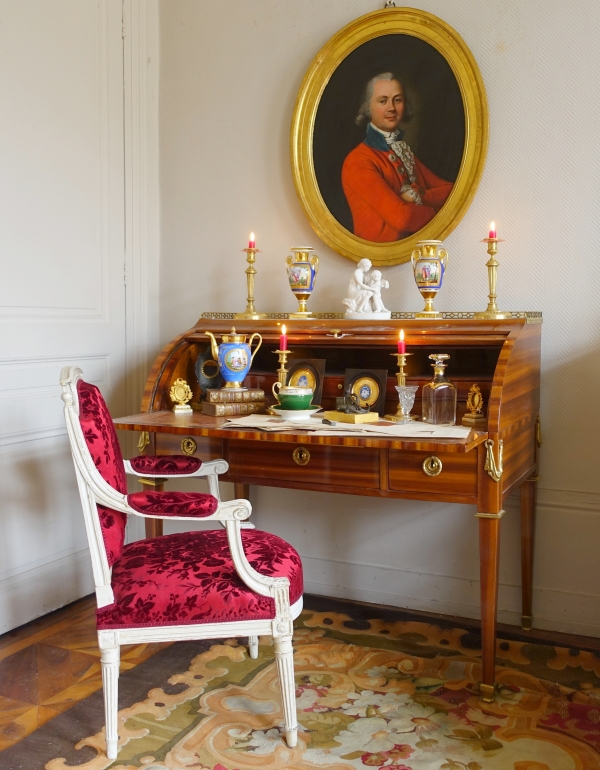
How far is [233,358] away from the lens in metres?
2.64

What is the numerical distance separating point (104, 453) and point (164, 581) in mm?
367

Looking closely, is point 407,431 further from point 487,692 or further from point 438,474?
point 487,692

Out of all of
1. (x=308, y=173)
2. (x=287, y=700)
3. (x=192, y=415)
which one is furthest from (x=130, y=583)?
(x=308, y=173)

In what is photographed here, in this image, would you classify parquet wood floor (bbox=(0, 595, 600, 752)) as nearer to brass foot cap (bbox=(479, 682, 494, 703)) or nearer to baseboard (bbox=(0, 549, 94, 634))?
baseboard (bbox=(0, 549, 94, 634))

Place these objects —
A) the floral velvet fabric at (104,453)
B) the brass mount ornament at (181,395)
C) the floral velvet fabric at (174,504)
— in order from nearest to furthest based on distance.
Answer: the floral velvet fabric at (174,504) < the floral velvet fabric at (104,453) < the brass mount ornament at (181,395)

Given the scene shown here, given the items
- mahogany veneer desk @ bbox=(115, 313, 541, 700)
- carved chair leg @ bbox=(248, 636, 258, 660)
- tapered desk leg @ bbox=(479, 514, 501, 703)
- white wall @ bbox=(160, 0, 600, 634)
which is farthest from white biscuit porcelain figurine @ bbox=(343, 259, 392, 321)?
carved chair leg @ bbox=(248, 636, 258, 660)

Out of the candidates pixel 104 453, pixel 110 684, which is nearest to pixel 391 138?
pixel 104 453

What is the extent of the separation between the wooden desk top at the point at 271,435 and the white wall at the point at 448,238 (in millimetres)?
811

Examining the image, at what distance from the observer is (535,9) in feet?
8.86

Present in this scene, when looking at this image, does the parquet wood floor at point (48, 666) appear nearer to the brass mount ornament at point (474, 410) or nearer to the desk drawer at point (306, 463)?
the desk drawer at point (306, 463)

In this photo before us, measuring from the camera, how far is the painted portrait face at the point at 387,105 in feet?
9.56

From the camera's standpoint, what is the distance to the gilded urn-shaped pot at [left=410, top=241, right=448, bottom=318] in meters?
2.67

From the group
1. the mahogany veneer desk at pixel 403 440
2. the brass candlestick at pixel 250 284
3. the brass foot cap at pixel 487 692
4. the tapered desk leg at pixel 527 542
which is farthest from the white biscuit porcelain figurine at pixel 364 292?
the brass foot cap at pixel 487 692

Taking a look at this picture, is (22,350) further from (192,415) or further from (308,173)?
(308,173)
